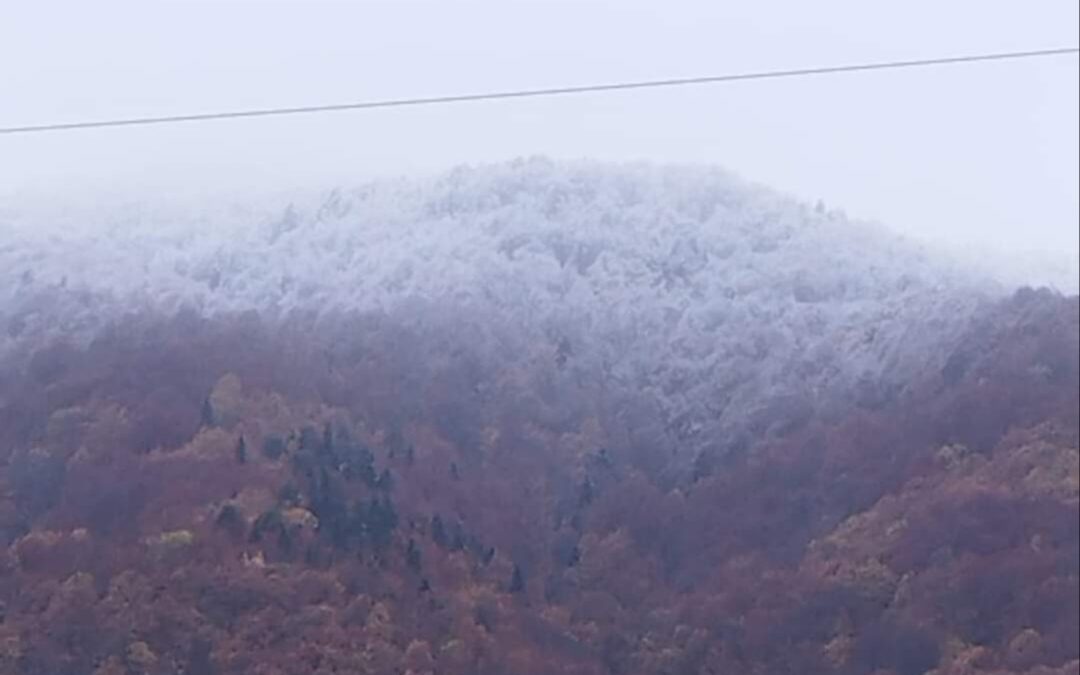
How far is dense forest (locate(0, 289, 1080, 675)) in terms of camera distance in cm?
711

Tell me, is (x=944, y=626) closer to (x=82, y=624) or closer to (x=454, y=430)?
(x=454, y=430)

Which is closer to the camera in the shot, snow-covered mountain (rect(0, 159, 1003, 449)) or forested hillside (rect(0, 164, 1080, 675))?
forested hillside (rect(0, 164, 1080, 675))

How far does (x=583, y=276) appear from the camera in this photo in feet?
27.7

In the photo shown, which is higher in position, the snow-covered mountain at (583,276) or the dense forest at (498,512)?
the snow-covered mountain at (583,276)

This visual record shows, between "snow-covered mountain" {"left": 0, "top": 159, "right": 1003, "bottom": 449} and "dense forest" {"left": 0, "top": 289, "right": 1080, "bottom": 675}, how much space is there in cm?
10

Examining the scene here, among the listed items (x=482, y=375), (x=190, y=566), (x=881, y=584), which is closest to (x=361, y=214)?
(x=482, y=375)

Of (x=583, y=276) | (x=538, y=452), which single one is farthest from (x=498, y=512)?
(x=583, y=276)

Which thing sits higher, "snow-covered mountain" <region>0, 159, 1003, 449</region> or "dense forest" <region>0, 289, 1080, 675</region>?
"snow-covered mountain" <region>0, 159, 1003, 449</region>

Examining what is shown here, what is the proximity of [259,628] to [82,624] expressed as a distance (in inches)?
30.1

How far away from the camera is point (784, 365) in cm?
782

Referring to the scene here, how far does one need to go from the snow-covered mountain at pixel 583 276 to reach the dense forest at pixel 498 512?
104mm

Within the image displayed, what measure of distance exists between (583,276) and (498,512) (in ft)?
3.54

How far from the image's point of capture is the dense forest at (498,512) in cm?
711

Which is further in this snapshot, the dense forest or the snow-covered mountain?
the snow-covered mountain
